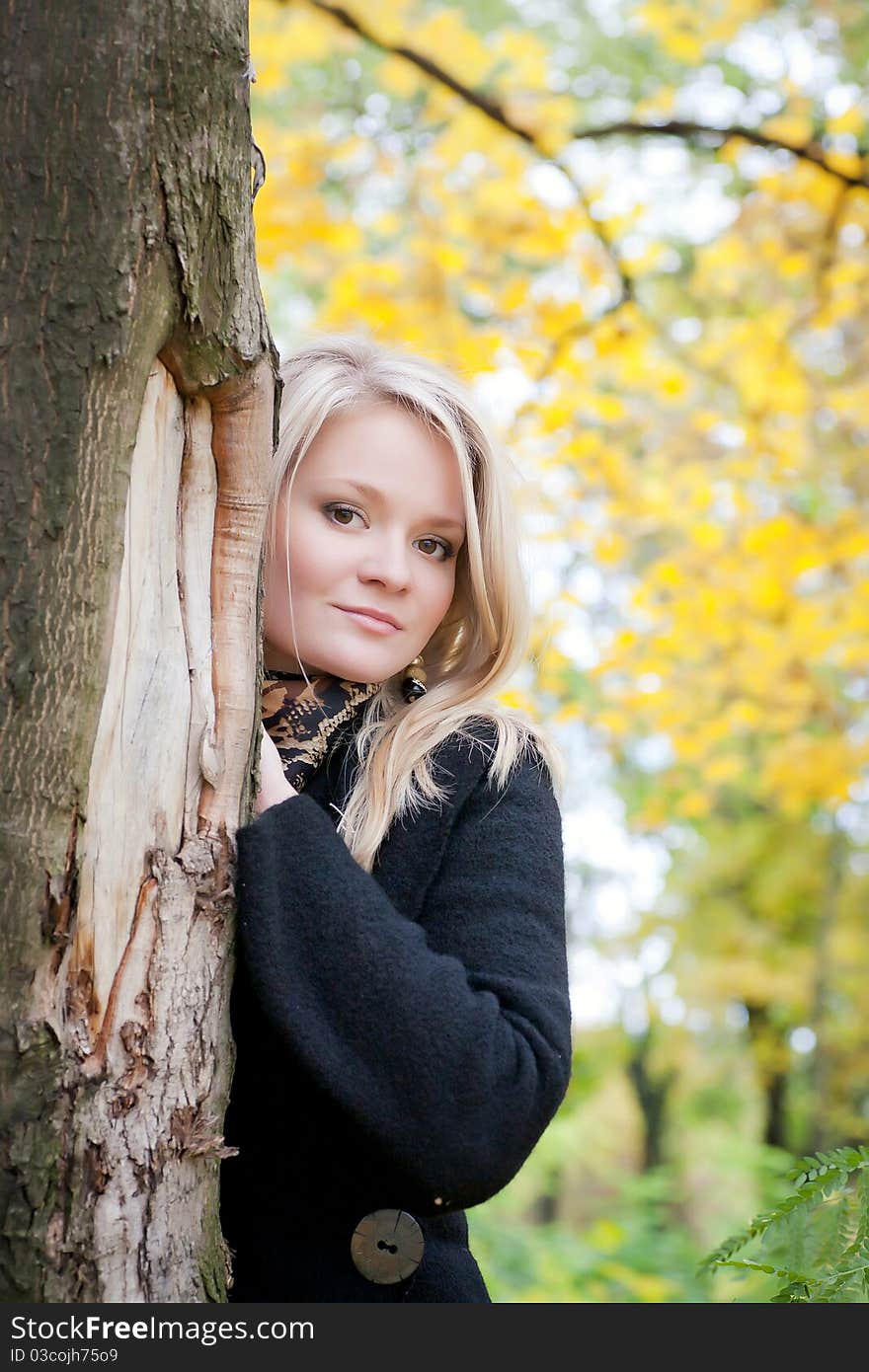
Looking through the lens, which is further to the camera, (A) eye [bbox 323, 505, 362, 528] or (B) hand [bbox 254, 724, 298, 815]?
(A) eye [bbox 323, 505, 362, 528]

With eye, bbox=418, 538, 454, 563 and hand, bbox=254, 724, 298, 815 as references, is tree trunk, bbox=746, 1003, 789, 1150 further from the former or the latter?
hand, bbox=254, 724, 298, 815

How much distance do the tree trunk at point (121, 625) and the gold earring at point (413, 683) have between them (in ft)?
1.84

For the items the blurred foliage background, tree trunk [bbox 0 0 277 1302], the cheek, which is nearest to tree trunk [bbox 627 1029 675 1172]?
the blurred foliage background

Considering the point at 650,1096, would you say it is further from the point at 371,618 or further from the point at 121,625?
the point at 121,625

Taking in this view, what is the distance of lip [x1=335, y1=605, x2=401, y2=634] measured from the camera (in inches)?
77.5

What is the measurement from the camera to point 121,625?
148 centimetres

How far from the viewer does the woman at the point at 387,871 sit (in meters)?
1.58

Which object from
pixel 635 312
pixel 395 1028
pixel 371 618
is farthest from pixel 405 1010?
pixel 635 312

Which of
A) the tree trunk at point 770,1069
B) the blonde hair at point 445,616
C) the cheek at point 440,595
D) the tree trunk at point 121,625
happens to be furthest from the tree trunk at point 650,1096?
the tree trunk at point 121,625

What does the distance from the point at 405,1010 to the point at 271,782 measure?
366 mm

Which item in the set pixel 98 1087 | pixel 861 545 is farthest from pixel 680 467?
pixel 98 1087

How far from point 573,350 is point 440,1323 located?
202 inches

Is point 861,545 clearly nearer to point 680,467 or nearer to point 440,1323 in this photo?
point 680,467

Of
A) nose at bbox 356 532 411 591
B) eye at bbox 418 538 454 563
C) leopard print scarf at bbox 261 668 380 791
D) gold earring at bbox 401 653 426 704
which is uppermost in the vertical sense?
eye at bbox 418 538 454 563
